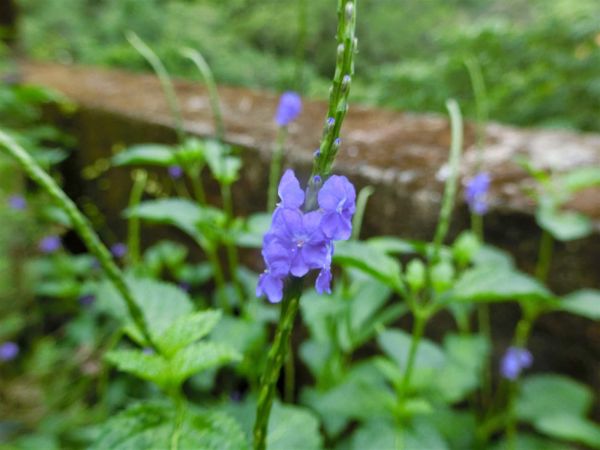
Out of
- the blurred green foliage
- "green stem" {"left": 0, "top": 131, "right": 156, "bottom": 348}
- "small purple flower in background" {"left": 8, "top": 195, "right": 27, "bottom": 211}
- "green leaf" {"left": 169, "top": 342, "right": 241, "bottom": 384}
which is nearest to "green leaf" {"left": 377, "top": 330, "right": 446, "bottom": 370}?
"green leaf" {"left": 169, "top": 342, "right": 241, "bottom": 384}

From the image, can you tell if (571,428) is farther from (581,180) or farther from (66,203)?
(66,203)

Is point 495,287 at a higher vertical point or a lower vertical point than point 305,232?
lower

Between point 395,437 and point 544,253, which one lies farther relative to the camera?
point 544,253

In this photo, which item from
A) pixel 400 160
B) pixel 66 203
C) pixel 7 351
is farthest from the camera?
pixel 7 351

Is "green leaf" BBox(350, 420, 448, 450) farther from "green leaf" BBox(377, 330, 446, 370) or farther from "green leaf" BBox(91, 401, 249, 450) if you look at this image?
"green leaf" BBox(91, 401, 249, 450)

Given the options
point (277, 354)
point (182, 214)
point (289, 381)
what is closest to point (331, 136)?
point (277, 354)

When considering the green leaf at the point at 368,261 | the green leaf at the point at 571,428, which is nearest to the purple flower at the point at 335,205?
the green leaf at the point at 368,261

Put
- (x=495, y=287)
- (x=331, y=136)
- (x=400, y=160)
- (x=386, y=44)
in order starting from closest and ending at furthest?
1. (x=331, y=136)
2. (x=495, y=287)
3. (x=400, y=160)
4. (x=386, y=44)

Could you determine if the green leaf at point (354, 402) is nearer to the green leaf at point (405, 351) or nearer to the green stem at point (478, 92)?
the green leaf at point (405, 351)
